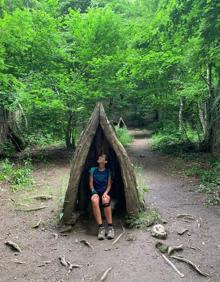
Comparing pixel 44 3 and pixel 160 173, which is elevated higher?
pixel 44 3

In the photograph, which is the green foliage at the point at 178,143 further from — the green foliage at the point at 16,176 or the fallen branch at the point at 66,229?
the fallen branch at the point at 66,229

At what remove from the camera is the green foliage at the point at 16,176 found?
398 inches

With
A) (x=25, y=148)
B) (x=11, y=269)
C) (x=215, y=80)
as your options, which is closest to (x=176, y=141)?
(x=215, y=80)

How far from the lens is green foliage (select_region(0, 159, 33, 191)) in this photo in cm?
1011

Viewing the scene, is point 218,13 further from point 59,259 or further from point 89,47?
point 89,47

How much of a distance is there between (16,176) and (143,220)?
5.61m

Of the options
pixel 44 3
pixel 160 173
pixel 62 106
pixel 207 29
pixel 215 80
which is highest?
pixel 44 3

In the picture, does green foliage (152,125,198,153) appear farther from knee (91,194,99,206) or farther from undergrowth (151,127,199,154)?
knee (91,194,99,206)

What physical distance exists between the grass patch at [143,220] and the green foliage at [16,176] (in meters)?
4.45

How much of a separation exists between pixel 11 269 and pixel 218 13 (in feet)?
22.4

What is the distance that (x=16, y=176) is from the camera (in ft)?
35.2

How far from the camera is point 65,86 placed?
545 inches

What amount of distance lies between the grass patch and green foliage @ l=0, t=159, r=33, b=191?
4446 millimetres

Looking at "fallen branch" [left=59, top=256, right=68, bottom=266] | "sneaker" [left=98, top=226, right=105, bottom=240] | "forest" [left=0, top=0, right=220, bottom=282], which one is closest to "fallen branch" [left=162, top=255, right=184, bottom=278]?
"forest" [left=0, top=0, right=220, bottom=282]
